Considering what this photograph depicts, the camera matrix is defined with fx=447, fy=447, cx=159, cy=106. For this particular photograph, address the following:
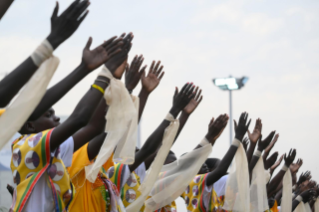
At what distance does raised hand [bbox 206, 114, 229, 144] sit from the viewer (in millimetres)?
5297

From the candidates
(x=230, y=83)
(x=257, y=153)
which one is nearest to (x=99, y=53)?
(x=257, y=153)

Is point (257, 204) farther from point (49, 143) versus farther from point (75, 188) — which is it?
point (49, 143)

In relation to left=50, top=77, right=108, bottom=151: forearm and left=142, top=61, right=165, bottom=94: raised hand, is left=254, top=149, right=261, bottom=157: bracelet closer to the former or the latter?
left=142, top=61, right=165, bottom=94: raised hand

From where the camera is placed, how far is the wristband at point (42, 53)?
251 centimetres

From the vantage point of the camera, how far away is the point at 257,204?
6273mm

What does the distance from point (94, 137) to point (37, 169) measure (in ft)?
2.08

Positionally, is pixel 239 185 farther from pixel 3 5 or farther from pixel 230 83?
pixel 230 83

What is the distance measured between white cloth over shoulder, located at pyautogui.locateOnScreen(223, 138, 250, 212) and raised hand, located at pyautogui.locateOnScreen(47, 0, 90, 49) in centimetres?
372

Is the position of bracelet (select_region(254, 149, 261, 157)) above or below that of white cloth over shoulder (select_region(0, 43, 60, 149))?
below

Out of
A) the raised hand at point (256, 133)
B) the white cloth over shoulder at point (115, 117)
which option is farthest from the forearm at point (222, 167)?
the white cloth over shoulder at point (115, 117)

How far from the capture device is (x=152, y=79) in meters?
4.16

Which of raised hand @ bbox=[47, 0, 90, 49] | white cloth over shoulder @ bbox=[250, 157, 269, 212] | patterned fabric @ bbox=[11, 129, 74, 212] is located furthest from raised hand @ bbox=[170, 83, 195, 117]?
white cloth over shoulder @ bbox=[250, 157, 269, 212]

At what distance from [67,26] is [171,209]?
11.8 ft

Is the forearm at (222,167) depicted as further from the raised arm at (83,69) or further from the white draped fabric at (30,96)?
the white draped fabric at (30,96)
